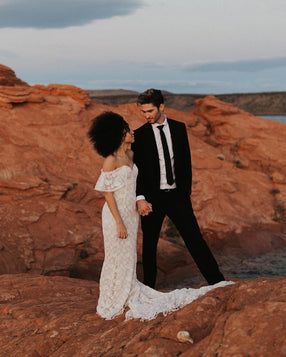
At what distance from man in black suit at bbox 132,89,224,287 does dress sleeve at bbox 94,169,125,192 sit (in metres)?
0.37

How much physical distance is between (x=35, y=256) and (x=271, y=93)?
5420cm

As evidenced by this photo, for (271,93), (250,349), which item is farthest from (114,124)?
(271,93)

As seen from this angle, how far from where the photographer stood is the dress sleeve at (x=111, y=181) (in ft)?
12.3

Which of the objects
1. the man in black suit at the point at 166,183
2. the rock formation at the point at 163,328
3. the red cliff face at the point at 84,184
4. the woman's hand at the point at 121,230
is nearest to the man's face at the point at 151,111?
the man in black suit at the point at 166,183

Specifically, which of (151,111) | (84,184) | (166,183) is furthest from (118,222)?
(84,184)

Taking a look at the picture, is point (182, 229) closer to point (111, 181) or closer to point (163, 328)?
point (111, 181)

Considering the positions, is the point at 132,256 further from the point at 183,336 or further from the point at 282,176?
the point at 282,176

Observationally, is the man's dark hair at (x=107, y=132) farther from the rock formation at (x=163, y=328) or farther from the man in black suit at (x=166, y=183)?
the rock formation at (x=163, y=328)

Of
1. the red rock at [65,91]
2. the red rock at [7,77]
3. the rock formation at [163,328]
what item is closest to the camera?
the rock formation at [163,328]

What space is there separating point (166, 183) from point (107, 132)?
874mm

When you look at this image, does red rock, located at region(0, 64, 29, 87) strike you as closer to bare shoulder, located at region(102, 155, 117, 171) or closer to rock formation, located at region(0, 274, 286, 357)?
rock formation, located at region(0, 274, 286, 357)

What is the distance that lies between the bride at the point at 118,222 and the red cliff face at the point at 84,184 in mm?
3930

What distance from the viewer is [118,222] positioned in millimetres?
3738

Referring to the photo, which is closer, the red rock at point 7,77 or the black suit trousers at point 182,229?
the black suit trousers at point 182,229
